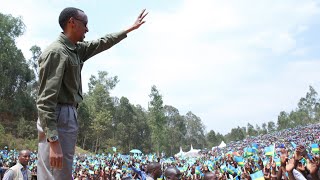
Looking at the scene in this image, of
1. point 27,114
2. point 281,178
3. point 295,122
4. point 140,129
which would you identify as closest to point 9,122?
point 27,114

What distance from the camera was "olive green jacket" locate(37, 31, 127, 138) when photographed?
187cm

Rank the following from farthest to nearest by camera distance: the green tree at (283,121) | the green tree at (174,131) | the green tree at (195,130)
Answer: the green tree at (195,130)
the green tree at (174,131)
the green tree at (283,121)

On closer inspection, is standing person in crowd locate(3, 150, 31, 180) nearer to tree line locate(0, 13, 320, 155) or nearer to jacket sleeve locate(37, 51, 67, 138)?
jacket sleeve locate(37, 51, 67, 138)

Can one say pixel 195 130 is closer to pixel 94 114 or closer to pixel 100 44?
pixel 94 114

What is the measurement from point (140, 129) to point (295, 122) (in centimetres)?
2689

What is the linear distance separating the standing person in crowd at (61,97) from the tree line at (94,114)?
32.5 m

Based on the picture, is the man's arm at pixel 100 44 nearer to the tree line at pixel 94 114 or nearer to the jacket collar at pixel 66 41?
the jacket collar at pixel 66 41

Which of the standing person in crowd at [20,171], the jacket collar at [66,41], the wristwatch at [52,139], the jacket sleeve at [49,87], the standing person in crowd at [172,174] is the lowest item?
the standing person in crowd at [172,174]

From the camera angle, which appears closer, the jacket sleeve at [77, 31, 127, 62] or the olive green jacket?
the olive green jacket

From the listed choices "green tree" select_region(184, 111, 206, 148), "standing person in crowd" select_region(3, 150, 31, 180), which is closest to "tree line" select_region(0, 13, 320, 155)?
"green tree" select_region(184, 111, 206, 148)

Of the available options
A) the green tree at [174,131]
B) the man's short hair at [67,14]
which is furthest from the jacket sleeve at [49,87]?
the green tree at [174,131]

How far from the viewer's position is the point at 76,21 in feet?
6.98

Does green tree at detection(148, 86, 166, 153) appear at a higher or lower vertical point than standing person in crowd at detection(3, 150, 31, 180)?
higher

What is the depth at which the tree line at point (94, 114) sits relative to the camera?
3950cm
